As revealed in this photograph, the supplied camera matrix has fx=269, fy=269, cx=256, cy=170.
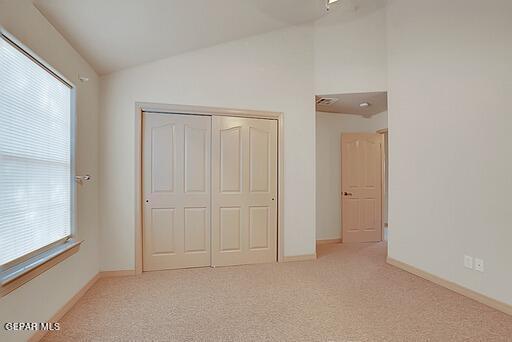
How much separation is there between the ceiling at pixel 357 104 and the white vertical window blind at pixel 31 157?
3.20m

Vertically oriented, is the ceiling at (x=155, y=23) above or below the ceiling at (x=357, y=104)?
above

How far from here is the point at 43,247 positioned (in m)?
2.04

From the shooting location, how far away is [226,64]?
141 inches

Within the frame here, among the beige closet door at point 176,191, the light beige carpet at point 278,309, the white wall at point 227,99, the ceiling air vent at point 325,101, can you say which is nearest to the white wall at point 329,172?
the ceiling air vent at point 325,101

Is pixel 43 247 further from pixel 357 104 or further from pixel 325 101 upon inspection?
pixel 357 104

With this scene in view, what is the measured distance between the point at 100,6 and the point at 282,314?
113 inches

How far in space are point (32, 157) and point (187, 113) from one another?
1.84 metres

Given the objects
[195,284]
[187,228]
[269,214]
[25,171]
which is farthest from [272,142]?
[25,171]

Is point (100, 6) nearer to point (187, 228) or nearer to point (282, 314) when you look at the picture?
point (187, 228)

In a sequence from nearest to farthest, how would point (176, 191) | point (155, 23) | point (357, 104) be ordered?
point (155, 23), point (176, 191), point (357, 104)

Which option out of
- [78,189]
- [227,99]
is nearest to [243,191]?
[227,99]

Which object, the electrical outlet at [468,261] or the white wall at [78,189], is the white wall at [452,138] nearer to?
the electrical outlet at [468,261]

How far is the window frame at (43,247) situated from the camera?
160 cm

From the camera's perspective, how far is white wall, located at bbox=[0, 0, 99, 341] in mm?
→ 1690
